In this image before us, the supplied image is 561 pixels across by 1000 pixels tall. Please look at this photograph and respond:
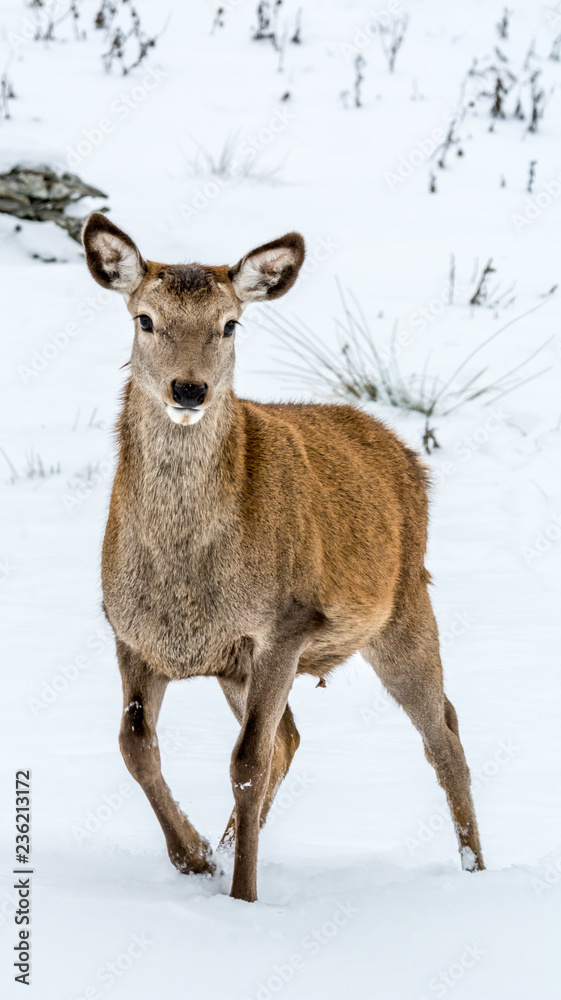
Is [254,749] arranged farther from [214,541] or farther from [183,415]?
[183,415]

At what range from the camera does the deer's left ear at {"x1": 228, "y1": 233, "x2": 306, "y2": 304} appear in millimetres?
4910

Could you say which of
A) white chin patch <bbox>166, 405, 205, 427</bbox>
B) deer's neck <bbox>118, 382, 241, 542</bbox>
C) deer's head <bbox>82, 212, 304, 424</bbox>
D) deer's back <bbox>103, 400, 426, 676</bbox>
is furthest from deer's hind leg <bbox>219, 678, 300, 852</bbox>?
deer's head <bbox>82, 212, 304, 424</bbox>

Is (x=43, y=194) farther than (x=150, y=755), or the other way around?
(x=43, y=194)

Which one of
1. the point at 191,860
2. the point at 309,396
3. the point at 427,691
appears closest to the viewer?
the point at 191,860

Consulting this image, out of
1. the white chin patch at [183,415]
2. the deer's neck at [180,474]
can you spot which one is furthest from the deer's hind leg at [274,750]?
the white chin patch at [183,415]

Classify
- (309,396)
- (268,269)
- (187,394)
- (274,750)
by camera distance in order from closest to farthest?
(187,394)
(268,269)
(274,750)
(309,396)

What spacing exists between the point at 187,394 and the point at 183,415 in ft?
0.32

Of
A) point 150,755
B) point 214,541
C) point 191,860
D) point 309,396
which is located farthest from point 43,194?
point 191,860

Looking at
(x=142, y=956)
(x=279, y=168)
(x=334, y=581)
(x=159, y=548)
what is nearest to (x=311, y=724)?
(x=334, y=581)

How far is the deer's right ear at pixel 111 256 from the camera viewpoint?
4.76 meters

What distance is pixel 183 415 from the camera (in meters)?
4.33

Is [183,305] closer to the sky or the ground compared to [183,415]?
closer to the sky

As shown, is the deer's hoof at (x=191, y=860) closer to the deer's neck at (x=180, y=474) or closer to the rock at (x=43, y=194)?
the deer's neck at (x=180, y=474)

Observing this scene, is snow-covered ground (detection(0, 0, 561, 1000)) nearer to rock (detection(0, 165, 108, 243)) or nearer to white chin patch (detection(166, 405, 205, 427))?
rock (detection(0, 165, 108, 243))
